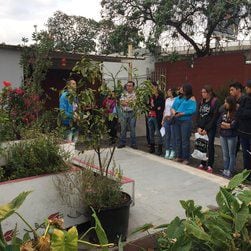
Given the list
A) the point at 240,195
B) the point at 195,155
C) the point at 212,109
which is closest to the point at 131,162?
the point at 195,155

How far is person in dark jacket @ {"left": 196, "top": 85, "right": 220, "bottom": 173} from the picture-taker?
24.8 feet

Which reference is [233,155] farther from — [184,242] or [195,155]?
[184,242]

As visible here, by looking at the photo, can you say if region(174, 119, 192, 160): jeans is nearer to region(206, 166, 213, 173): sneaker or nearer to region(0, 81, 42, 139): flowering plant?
region(206, 166, 213, 173): sneaker

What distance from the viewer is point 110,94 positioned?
4.46 meters

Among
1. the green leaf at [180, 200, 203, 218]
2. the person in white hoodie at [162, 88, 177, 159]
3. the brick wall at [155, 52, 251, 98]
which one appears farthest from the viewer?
the brick wall at [155, 52, 251, 98]

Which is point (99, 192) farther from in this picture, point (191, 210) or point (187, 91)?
point (187, 91)

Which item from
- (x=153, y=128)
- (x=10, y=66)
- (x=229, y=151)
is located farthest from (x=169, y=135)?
(x=10, y=66)

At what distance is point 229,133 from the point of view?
723cm

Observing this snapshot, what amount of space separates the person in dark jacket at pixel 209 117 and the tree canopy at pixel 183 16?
30.5 ft

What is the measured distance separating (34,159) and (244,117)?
3926 mm

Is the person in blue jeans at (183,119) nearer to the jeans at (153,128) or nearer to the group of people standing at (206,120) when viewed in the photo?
the group of people standing at (206,120)

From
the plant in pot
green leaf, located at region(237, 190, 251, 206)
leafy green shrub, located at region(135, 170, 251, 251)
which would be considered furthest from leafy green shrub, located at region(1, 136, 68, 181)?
green leaf, located at region(237, 190, 251, 206)

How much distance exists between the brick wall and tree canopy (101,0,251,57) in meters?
2.92

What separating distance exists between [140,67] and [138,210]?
1149cm
